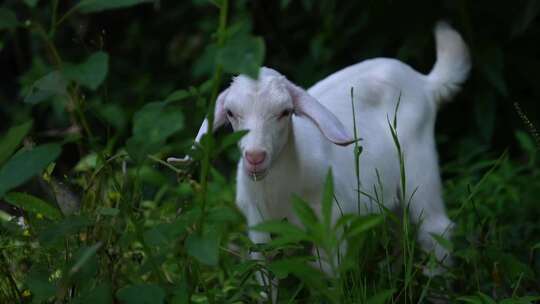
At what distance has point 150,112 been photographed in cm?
231

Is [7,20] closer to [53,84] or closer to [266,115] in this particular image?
[53,84]

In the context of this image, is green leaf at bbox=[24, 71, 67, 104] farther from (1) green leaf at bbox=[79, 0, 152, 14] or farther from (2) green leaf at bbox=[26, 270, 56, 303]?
(2) green leaf at bbox=[26, 270, 56, 303]

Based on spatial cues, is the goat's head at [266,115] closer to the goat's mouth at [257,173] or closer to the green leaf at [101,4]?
the goat's mouth at [257,173]

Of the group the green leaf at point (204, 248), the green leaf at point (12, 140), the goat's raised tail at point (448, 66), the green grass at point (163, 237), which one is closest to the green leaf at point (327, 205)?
the green grass at point (163, 237)

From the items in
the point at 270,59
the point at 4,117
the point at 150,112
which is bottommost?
the point at 4,117

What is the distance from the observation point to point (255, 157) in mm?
3236

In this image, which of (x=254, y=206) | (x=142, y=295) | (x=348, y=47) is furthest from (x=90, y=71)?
(x=348, y=47)

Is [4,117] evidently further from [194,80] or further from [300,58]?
[300,58]

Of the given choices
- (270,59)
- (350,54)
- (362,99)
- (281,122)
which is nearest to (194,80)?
(270,59)

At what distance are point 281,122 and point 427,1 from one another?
2598 mm

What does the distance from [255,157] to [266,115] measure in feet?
0.77

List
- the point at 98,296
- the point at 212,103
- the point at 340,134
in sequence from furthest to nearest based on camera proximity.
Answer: the point at 340,134
the point at 98,296
the point at 212,103

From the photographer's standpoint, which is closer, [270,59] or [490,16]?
[490,16]

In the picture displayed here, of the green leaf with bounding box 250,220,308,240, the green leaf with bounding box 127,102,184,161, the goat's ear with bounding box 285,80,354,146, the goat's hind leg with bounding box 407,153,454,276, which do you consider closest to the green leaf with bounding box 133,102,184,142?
the green leaf with bounding box 127,102,184,161
